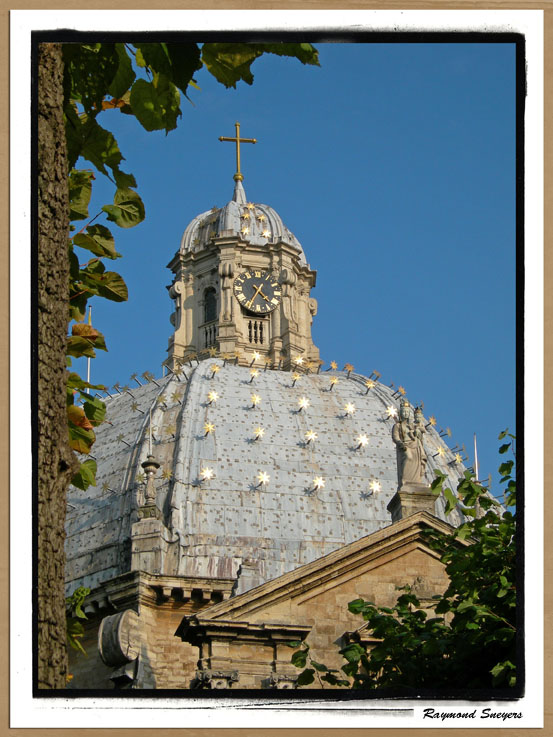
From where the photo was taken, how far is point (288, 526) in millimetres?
79125

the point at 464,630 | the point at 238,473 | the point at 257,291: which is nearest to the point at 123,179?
the point at 464,630

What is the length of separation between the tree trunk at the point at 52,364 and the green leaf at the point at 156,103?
0.82 metres

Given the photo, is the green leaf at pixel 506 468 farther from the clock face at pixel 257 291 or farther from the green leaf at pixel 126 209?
the clock face at pixel 257 291

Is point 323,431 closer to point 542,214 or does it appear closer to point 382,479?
point 382,479

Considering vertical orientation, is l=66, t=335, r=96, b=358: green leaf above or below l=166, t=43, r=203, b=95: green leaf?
below

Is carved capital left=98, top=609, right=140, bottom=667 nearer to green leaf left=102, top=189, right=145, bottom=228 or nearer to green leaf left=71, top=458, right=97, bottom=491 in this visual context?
green leaf left=71, top=458, right=97, bottom=491

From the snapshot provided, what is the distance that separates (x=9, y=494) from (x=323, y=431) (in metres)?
77.5

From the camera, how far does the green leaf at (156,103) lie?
11.5 m

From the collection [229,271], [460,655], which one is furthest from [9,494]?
[229,271]

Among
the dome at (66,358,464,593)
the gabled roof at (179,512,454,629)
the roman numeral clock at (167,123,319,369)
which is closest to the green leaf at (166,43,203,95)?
the gabled roof at (179,512,454,629)

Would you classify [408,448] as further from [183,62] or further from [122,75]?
[183,62]

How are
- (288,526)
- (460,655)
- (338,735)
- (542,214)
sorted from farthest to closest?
1. (288,526)
2. (460,655)
3. (542,214)
4. (338,735)

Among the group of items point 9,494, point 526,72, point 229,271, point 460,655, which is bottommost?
point 460,655

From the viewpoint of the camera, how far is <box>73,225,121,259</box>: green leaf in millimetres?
14016
